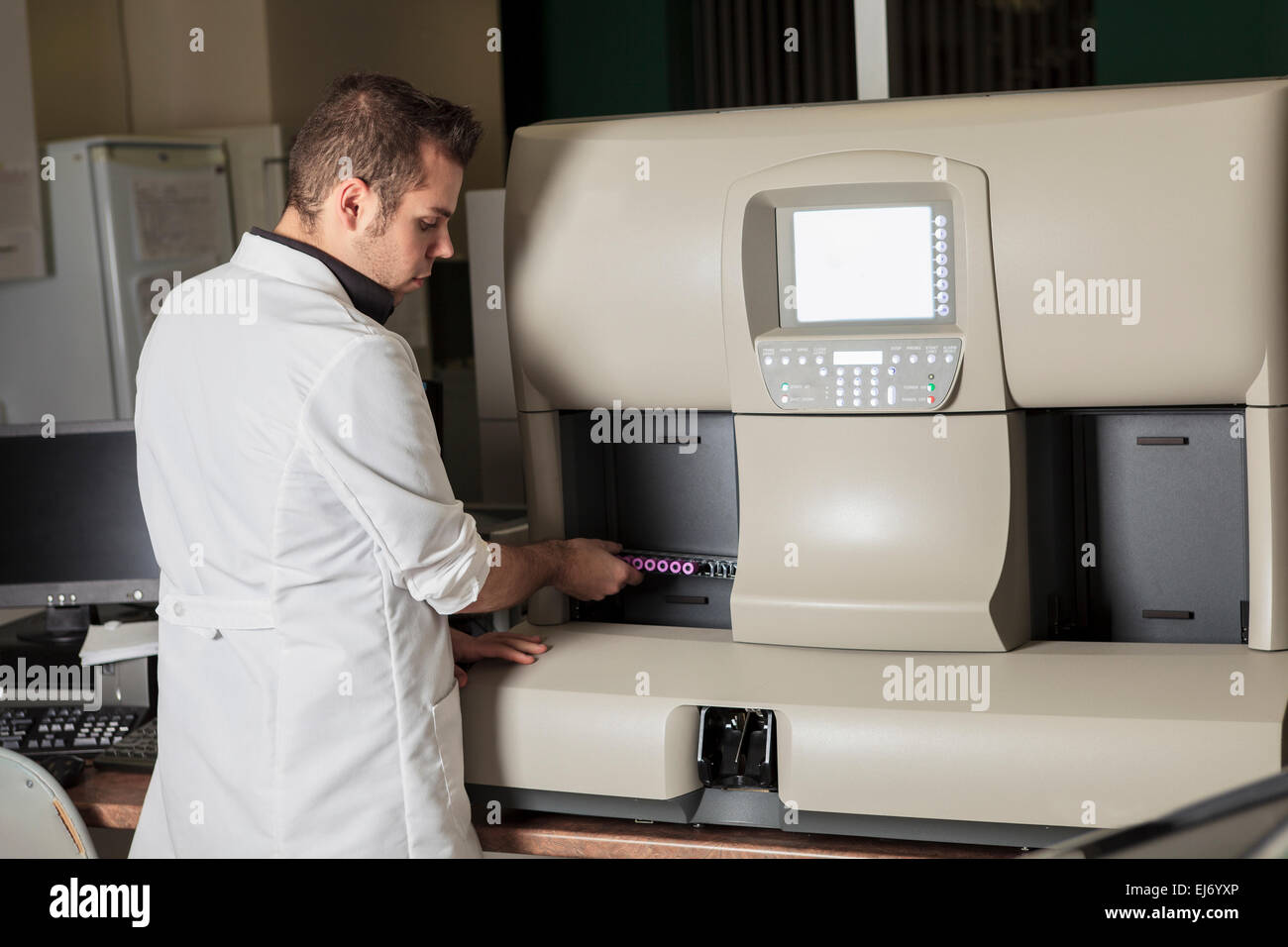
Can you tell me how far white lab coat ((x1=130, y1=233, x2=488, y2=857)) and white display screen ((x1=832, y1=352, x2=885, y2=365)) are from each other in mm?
416

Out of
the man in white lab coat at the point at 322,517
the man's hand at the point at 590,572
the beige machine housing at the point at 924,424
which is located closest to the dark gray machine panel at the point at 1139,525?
the beige machine housing at the point at 924,424

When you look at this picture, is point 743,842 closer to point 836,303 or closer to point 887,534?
point 887,534

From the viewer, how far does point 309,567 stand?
125cm

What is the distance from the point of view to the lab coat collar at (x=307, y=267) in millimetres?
1277

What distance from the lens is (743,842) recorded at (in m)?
1.30

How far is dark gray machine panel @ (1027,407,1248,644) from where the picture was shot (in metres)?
1.33

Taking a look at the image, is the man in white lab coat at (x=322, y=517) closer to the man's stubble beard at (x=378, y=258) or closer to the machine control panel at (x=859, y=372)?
the man's stubble beard at (x=378, y=258)

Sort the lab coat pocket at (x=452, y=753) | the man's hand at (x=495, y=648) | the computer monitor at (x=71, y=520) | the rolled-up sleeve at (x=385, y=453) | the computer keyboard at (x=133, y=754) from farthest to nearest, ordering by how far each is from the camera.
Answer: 1. the computer monitor at (x=71, y=520)
2. the computer keyboard at (x=133, y=754)
3. the man's hand at (x=495, y=648)
4. the lab coat pocket at (x=452, y=753)
5. the rolled-up sleeve at (x=385, y=453)

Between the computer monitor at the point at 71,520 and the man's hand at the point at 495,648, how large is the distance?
2.60 feet

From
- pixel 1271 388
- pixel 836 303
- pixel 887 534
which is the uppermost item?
pixel 836 303

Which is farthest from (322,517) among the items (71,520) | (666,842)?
(71,520)
